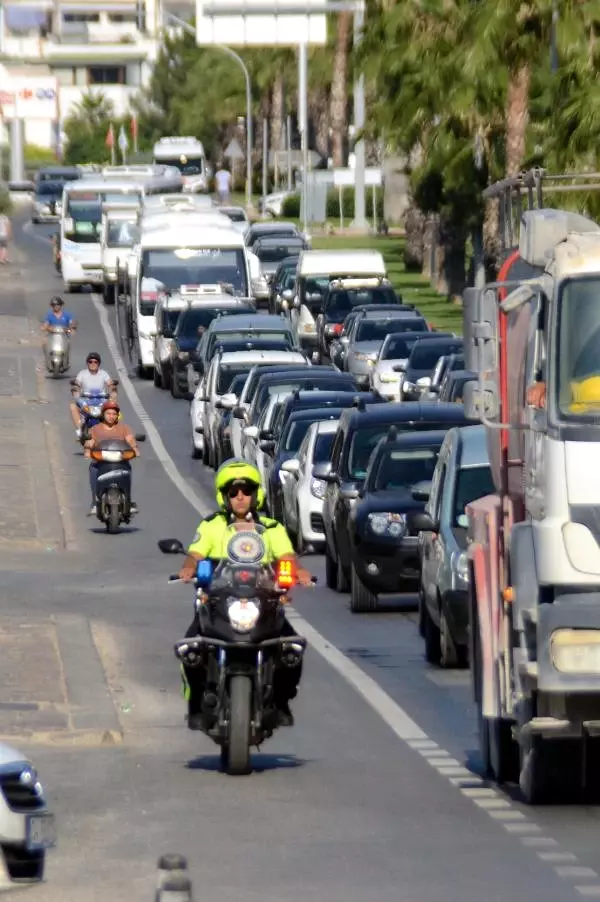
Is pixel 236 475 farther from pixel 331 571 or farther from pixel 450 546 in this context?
pixel 331 571

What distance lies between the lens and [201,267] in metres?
52.6

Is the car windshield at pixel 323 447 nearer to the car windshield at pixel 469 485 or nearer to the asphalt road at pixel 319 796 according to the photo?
the asphalt road at pixel 319 796

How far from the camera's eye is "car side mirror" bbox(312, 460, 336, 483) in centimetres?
2436

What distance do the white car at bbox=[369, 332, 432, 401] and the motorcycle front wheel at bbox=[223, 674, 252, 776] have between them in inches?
1131

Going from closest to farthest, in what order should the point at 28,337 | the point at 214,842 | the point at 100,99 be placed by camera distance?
the point at 214,842
the point at 28,337
the point at 100,99

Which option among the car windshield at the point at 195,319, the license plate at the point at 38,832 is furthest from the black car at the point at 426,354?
the license plate at the point at 38,832

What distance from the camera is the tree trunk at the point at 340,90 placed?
9741cm

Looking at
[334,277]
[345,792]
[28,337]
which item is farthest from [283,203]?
[345,792]

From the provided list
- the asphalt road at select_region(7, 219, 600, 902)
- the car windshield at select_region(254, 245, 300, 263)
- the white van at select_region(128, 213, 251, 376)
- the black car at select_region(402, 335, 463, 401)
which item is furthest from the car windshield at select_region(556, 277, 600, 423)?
the car windshield at select_region(254, 245, 300, 263)

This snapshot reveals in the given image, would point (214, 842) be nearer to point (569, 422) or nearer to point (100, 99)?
point (569, 422)

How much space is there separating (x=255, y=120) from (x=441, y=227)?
217 ft

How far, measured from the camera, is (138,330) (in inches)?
2066

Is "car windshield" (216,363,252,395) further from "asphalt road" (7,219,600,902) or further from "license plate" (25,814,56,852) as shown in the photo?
"license plate" (25,814,56,852)

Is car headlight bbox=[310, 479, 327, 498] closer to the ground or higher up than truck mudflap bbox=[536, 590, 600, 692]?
closer to the ground
